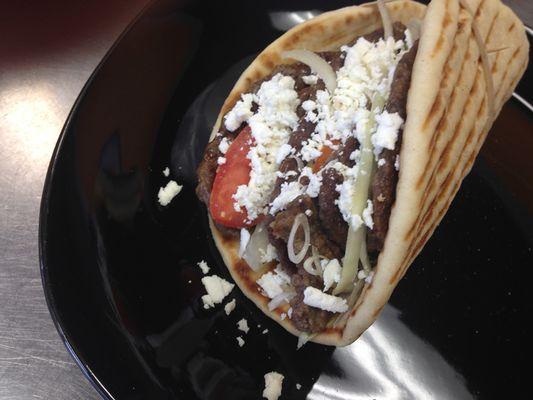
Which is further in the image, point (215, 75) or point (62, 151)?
point (215, 75)

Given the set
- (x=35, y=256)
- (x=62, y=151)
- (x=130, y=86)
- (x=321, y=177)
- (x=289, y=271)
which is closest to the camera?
(x=321, y=177)

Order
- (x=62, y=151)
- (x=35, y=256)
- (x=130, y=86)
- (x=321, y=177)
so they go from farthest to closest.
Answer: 1. (x=35, y=256)
2. (x=130, y=86)
3. (x=62, y=151)
4. (x=321, y=177)

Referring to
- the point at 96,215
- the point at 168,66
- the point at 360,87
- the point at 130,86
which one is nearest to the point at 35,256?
the point at 96,215

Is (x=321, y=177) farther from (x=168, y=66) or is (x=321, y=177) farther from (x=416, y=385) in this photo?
(x=168, y=66)

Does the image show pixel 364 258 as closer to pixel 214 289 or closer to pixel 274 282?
pixel 274 282

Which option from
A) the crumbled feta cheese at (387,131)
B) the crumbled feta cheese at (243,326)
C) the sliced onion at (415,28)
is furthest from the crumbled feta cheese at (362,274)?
the sliced onion at (415,28)

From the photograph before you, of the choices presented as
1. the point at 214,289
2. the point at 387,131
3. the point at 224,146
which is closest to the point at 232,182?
the point at 224,146

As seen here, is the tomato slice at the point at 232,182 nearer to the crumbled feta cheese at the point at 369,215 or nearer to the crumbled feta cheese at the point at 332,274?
the crumbled feta cheese at the point at 332,274

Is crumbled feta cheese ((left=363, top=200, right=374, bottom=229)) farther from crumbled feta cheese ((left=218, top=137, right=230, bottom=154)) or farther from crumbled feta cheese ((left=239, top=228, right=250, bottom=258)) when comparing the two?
crumbled feta cheese ((left=218, top=137, right=230, bottom=154))
